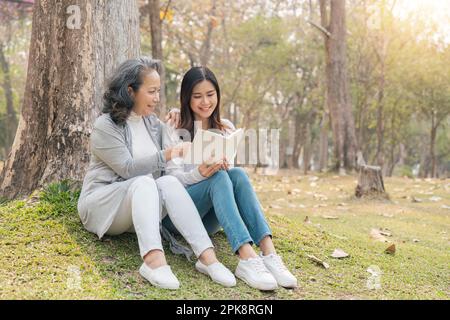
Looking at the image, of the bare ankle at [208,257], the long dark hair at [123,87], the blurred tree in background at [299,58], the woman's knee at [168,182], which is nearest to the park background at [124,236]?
the bare ankle at [208,257]

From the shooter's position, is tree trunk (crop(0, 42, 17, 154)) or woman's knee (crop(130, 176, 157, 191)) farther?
tree trunk (crop(0, 42, 17, 154))

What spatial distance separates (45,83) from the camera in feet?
13.4

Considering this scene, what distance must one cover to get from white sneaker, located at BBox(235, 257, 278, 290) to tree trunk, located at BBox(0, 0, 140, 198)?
1.55 metres

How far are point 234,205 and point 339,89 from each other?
29.1 ft

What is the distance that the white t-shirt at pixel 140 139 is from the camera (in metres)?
3.47

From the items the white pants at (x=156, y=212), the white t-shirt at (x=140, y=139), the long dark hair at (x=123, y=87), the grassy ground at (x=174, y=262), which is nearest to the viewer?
the grassy ground at (x=174, y=262)

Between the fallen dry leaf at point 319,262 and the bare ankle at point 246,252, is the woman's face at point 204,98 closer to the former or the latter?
the bare ankle at point 246,252

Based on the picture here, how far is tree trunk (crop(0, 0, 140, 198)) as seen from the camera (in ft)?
13.0

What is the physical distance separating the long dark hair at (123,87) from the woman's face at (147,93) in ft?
0.08

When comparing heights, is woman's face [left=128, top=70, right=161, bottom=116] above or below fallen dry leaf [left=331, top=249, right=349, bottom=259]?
above

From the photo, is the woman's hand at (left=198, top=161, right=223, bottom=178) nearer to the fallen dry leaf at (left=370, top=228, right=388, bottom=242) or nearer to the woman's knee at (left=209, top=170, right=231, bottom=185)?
the woman's knee at (left=209, top=170, right=231, bottom=185)

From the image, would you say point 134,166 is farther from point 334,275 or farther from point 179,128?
point 334,275

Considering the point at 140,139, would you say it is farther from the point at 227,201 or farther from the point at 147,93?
the point at 227,201

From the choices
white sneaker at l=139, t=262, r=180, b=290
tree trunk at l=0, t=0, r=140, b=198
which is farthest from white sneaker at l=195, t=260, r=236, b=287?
tree trunk at l=0, t=0, r=140, b=198
